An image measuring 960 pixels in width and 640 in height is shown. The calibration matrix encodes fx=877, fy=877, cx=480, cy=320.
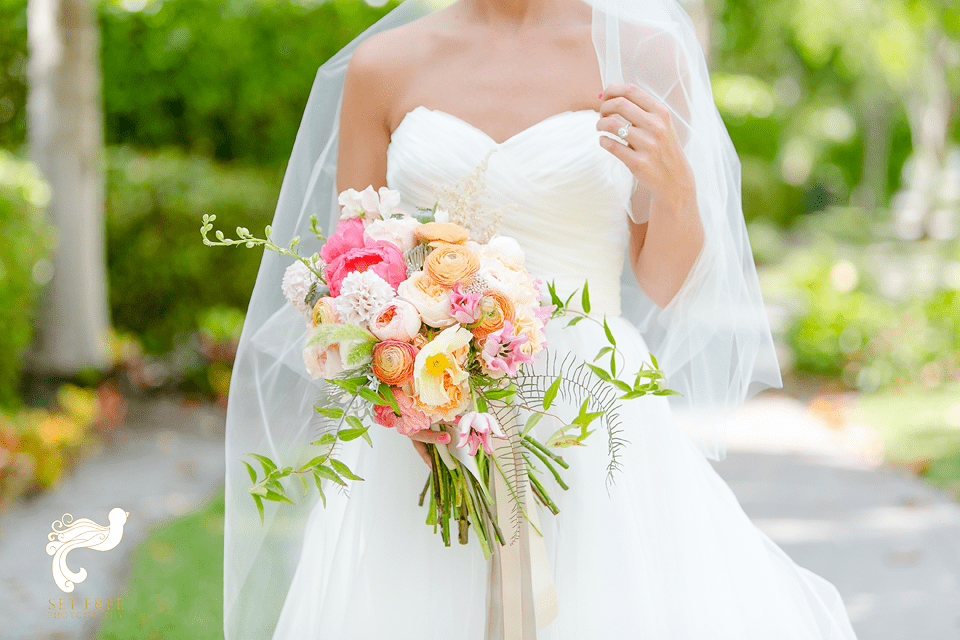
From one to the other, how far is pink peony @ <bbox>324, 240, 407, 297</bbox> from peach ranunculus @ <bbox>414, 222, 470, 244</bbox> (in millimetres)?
66

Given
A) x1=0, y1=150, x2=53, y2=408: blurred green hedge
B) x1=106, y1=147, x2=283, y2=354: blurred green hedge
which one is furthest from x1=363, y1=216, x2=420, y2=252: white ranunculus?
x1=106, y1=147, x2=283, y2=354: blurred green hedge

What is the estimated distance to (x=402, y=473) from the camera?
2199 millimetres

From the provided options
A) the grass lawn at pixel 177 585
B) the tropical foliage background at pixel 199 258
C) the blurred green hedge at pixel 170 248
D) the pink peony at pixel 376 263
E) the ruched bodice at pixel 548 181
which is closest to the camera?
the pink peony at pixel 376 263

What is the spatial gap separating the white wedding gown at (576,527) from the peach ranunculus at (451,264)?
51 centimetres

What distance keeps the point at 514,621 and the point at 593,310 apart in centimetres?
81

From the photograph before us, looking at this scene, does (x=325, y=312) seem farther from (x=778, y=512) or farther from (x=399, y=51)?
(x=778, y=512)

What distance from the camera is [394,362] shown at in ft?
5.49

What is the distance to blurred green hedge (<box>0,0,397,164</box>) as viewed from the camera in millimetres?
9141

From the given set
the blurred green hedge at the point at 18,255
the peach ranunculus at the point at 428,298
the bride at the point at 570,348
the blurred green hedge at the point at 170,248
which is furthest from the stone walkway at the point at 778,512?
the peach ranunculus at the point at 428,298

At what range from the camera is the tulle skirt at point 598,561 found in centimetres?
204

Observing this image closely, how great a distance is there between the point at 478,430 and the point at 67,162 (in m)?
5.94

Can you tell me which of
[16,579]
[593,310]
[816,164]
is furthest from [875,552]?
[816,164]

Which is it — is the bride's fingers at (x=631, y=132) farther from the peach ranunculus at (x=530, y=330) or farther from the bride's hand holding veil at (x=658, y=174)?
the peach ranunculus at (x=530, y=330)

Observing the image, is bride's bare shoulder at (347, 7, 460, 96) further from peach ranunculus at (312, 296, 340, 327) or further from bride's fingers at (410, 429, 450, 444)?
bride's fingers at (410, 429, 450, 444)
